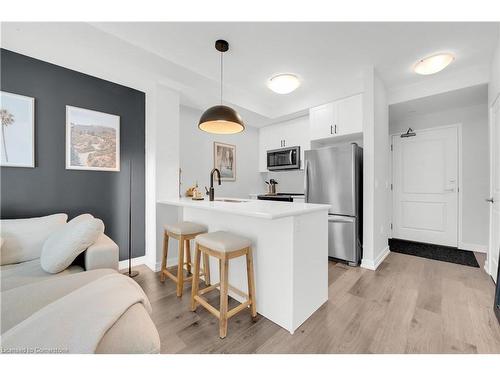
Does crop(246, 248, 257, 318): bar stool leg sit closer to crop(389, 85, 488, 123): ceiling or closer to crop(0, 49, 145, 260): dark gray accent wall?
crop(0, 49, 145, 260): dark gray accent wall

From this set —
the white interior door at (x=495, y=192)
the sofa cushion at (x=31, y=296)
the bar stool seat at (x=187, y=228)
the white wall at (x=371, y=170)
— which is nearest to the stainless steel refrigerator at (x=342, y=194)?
the white wall at (x=371, y=170)

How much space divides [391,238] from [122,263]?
15.1ft

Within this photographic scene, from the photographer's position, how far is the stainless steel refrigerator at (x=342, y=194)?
2.76 m

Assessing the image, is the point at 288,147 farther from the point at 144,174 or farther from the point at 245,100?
the point at 144,174

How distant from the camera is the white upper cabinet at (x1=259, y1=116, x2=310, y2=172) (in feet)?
12.8

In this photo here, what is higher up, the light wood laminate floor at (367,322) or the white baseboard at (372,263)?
the white baseboard at (372,263)

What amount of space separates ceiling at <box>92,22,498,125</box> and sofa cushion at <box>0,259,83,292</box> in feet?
6.80

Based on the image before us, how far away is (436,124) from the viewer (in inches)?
140

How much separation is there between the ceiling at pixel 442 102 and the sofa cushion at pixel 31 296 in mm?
4221

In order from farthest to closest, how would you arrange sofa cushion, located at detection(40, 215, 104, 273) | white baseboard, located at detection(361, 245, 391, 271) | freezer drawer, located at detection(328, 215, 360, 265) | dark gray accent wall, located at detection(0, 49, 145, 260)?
freezer drawer, located at detection(328, 215, 360, 265), white baseboard, located at detection(361, 245, 391, 271), dark gray accent wall, located at detection(0, 49, 145, 260), sofa cushion, located at detection(40, 215, 104, 273)

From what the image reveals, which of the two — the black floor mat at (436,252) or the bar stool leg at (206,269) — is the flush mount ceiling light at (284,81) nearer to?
the bar stool leg at (206,269)

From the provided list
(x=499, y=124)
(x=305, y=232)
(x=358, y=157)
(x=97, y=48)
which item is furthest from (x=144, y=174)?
(x=499, y=124)

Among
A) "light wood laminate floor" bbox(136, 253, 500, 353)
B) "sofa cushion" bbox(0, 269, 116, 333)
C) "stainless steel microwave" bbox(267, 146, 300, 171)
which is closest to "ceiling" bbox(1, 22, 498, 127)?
"stainless steel microwave" bbox(267, 146, 300, 171)

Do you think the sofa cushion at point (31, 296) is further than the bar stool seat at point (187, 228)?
No
